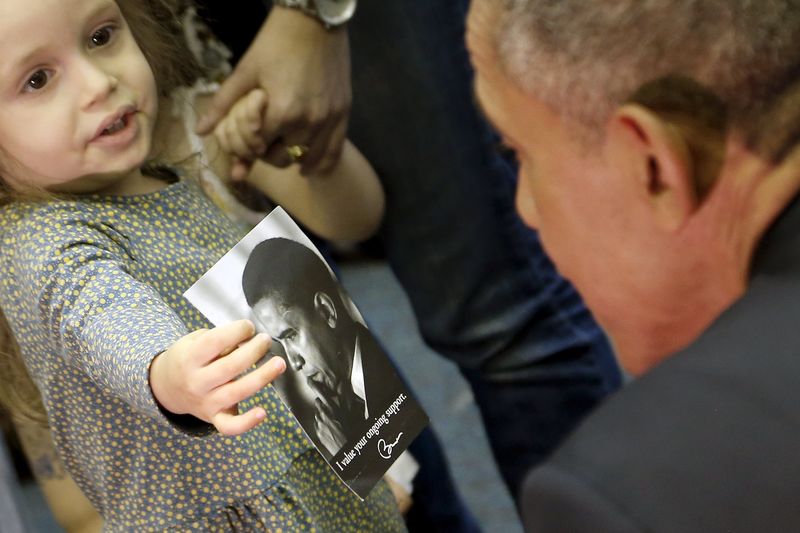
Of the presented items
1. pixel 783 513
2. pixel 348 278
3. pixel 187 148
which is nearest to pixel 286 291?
pixel 187 148

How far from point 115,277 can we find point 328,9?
0.46 metres

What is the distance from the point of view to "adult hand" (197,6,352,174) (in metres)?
1.12

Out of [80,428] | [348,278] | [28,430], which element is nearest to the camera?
[80,428]

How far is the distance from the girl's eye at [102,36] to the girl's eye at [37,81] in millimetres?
52

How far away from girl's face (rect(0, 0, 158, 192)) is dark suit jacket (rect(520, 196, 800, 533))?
512 mm

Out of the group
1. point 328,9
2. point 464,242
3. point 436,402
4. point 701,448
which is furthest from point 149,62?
point 436,402

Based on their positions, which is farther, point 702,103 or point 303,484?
point 303,484

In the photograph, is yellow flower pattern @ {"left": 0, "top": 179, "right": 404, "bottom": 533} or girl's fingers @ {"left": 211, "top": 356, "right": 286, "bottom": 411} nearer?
girl's fingers @ {"left": 211, "top": 356, "right": 286, "bottom": 411}

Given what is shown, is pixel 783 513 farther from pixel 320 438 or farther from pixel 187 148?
pixel 187 148

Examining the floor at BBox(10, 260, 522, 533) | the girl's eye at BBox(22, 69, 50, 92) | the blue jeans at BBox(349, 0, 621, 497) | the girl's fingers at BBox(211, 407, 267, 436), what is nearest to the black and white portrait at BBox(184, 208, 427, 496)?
the girl's fingers at BBox(211, 407, 267, 436)

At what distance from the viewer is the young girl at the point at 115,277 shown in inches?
31.3

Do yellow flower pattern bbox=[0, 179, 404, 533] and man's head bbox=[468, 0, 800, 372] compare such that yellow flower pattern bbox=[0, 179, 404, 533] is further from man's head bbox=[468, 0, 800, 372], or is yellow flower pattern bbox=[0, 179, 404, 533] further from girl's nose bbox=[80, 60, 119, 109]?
man's head bbox=[468, 0, 800, 372]

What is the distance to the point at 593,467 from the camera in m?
0.54

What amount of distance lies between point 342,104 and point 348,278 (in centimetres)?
121
